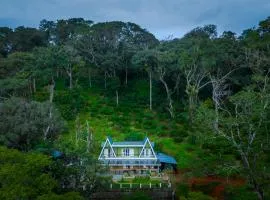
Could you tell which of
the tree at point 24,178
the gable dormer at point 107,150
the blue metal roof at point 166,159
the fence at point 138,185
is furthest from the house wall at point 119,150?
the tree at point 24,178

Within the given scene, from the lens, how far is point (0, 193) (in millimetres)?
22062

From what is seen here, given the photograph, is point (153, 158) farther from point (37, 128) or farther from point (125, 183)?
point (37, 128)

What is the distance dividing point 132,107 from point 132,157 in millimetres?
12274

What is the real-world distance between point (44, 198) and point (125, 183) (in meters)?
12.9

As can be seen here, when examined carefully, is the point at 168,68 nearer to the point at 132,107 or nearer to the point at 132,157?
the point at 132,107

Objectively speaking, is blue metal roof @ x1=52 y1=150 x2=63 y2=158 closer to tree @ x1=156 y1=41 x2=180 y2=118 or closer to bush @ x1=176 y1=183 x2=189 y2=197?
bush @ x1=176 y1=183 x2=189 y2=197

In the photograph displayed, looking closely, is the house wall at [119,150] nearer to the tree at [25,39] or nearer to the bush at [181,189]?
the bush at [181,189]

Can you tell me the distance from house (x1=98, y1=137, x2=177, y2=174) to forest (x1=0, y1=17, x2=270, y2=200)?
1429 mm

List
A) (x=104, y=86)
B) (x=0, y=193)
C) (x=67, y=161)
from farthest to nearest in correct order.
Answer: (x=104, y=86)
(x=67, y=161)
(x=0, y=193)

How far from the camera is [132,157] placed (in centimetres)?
3969

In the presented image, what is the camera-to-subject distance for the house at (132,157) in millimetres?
38969

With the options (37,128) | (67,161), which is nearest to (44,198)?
(67,161)

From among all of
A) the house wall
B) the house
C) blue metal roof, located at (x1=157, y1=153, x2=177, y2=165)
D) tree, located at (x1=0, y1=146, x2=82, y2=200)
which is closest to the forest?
tree, located at (x1=0, y1=146, x2=82, y2=200)

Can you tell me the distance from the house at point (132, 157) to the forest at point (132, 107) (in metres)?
1.43
